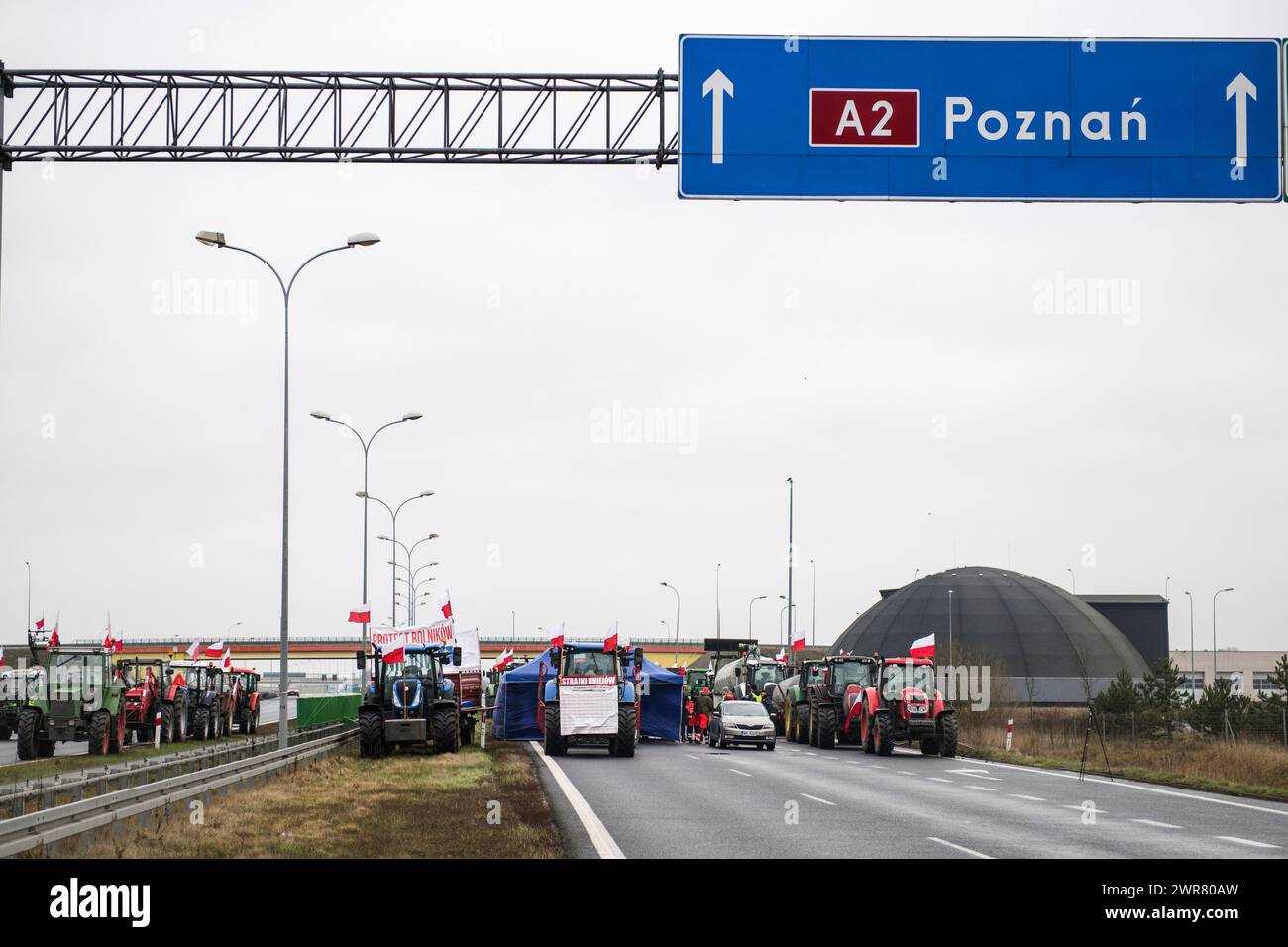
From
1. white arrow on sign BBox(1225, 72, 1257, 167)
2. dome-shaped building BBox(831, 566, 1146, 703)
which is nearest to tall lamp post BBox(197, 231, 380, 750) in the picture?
white arrow on sign BBox(1225, 72, 1257, 167)

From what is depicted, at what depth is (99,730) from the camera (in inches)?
1316

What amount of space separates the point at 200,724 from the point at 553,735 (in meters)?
12.2

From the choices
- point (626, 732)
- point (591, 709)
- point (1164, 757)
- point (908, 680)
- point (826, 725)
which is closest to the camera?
point (1164, 757)

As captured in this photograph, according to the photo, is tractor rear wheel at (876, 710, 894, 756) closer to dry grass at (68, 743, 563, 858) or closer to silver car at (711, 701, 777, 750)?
silver car at (711, 701, 777, 750)

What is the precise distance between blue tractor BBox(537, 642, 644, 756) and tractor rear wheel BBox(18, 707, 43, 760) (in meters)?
11.3

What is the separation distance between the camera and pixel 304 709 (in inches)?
1938

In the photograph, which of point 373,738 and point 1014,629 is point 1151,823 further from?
point 1014,629

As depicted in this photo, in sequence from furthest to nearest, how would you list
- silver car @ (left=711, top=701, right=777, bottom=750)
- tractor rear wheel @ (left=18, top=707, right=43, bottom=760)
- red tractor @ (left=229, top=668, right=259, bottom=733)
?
red tractor @ (left=229, top=668, right=259, bottom=733)
silver car @ (left=711, top=701, right=777, bottom=750)
tractor rear wheel @ (left=18, top=707, right=43, bottom=760)

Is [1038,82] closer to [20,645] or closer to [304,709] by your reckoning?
[304,709]

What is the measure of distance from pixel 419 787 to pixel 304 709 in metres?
28.6

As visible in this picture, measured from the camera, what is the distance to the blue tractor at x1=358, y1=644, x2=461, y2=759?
30484 mm

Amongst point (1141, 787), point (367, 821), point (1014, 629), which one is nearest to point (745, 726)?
point (1141, 787)

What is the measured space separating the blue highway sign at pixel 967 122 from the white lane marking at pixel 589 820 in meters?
7.26

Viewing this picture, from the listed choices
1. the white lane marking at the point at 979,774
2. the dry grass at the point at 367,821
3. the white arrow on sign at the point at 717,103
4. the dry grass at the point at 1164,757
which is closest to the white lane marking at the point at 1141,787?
the dry grass at the point at 1164,757
